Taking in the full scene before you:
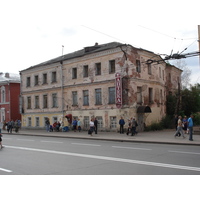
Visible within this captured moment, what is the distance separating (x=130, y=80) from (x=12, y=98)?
86.2 feet

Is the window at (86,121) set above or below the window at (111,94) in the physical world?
below

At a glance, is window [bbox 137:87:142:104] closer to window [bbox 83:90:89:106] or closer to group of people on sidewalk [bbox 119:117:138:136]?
group of people on sidewalk [bbox 119:117:138:136]

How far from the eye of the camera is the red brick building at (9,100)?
44688mm

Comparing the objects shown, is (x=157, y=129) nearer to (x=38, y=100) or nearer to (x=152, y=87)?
(x=152, y=87)

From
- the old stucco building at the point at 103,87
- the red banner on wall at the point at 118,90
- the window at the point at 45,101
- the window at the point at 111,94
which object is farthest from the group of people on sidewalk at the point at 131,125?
A: the window at the point at 45,101

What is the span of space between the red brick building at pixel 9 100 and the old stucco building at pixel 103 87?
26.8 feet

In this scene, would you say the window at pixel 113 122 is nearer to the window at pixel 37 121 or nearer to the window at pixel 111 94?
the window at pixel 111 94

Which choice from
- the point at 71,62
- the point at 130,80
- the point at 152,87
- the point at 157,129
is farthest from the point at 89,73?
the point at 157,129

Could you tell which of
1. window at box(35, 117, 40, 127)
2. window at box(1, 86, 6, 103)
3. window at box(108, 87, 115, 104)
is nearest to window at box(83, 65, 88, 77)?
window at box(108, 87, 115, 104)

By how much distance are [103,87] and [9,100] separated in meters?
22.9

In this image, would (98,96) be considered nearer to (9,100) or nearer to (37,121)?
(37,121)

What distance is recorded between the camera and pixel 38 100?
37.5 meters

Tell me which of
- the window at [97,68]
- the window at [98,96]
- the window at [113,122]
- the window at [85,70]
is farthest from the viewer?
the window at [85,70]

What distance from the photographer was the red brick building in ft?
147
